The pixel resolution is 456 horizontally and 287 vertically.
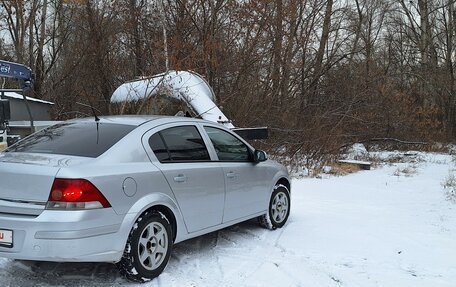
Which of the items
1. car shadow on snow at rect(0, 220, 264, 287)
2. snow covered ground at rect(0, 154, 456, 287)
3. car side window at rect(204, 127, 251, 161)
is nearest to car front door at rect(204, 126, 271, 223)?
car side window at rect(204, 127, 251, 161)

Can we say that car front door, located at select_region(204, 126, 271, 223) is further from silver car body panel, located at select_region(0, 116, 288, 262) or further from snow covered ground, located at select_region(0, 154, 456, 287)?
snow covered ground, located at select_region(0, 154, 456, 287)

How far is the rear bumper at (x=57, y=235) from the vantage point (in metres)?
3.78

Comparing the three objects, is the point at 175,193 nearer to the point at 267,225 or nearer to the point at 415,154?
the point at 267,225

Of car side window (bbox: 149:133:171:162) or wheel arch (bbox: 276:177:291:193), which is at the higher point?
car side window (bbox: 149:133:171:162)

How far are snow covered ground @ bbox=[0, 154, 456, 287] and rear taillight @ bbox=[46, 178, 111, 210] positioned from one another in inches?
34.8

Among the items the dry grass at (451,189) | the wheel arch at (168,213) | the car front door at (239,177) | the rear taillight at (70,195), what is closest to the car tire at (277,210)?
the car front door at (239,177)

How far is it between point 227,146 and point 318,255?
5.48 ft

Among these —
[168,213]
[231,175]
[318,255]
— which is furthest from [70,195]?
[318,255]

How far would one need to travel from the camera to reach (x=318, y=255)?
5.41 m

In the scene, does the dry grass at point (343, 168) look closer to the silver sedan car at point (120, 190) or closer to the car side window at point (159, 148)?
the silver sedan car at point (120, 190)

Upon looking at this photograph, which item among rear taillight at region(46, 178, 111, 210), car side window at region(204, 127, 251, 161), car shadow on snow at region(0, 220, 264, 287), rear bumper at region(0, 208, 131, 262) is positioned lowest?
car shadow on snow at region(0, 220, 264, 287)

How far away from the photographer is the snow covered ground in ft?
14.9

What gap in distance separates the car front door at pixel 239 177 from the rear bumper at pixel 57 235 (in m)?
1.87

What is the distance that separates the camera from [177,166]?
481 centimetres
